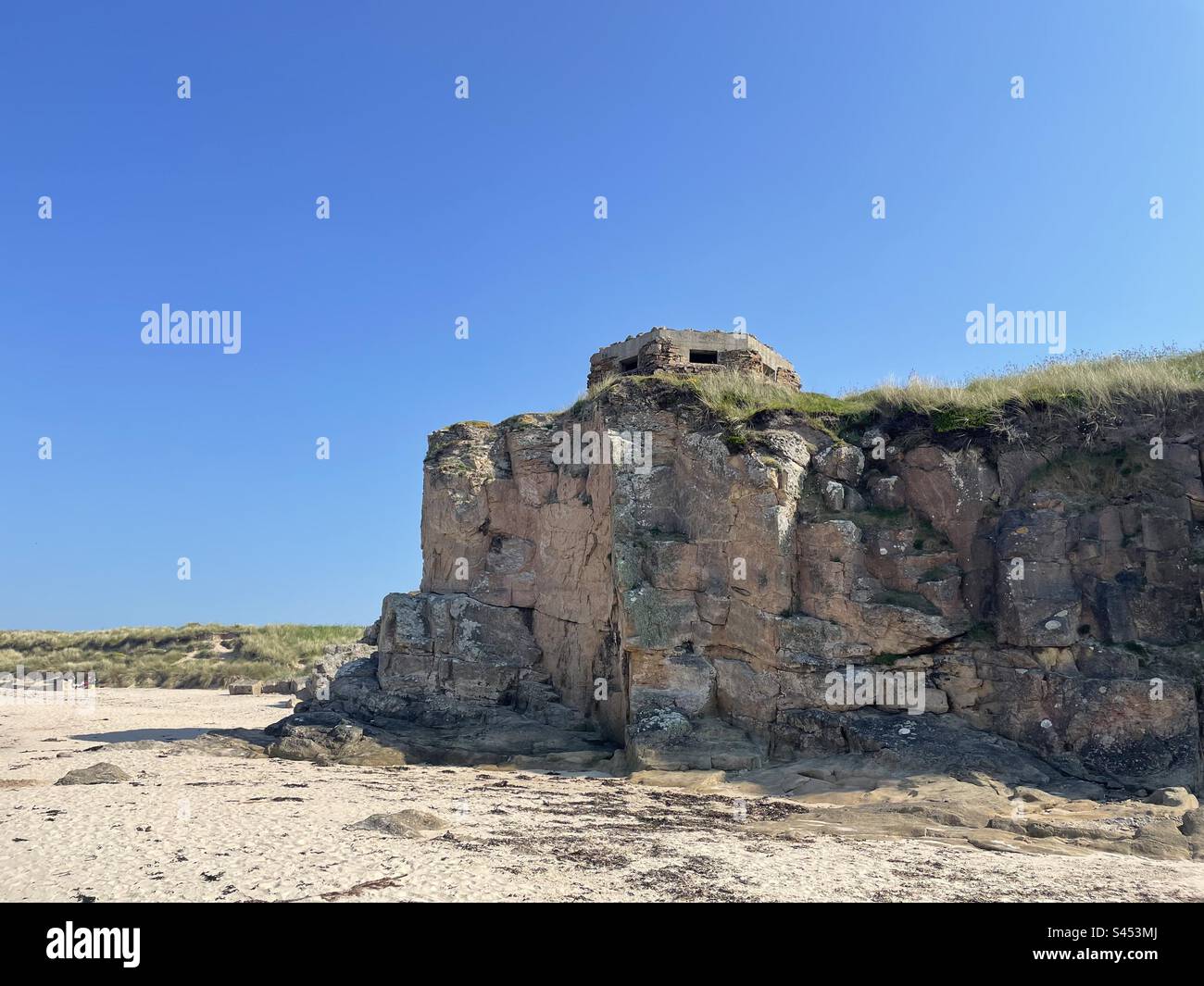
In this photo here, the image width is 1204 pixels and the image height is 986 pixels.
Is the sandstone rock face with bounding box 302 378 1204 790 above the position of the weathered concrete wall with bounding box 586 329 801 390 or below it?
below

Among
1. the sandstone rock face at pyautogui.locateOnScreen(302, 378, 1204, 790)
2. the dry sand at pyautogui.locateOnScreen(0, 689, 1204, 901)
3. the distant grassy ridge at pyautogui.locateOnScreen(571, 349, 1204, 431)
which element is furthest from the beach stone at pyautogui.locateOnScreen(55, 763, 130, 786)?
the distant grassy ridge at pyautogui.locateOnScreen(571, 349, 1204, 431)

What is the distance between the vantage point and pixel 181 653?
41.0 m

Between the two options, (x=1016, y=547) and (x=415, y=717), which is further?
(x=415, y=717)

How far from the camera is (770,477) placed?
15.8 meters

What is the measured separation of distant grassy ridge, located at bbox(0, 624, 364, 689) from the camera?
36.4m

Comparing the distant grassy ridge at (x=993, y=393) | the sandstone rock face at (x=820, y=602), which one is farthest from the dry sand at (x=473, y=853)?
the distant grassy ridge at (x=993, y=393)

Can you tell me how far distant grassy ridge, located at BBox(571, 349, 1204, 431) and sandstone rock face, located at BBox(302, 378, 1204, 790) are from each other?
30 centimetres

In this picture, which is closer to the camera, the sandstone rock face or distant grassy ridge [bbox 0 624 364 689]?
the sandstone rock face

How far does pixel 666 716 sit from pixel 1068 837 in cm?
657

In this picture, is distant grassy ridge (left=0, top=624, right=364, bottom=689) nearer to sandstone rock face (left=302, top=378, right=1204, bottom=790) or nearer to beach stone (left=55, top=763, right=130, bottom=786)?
sandstone rock face (left=302, top=378, right=1204, bottom=790)
